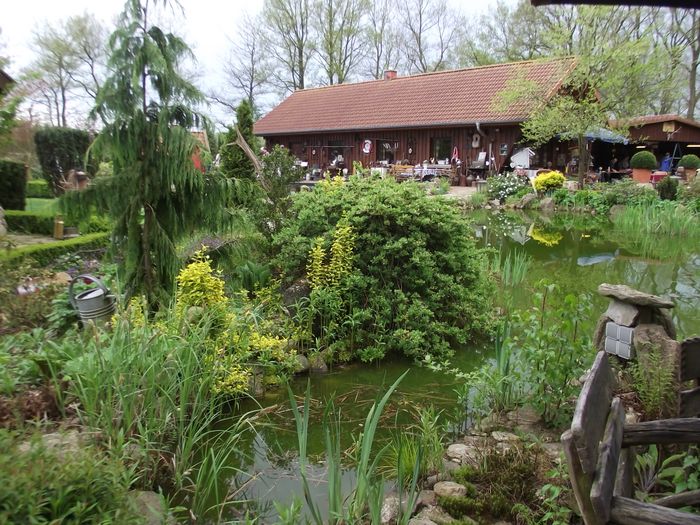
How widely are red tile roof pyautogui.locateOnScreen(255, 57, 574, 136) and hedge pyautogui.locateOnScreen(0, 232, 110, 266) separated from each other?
628 inches

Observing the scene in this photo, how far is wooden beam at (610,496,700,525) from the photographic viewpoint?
1.59m

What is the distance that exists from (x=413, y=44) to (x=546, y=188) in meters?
25.6

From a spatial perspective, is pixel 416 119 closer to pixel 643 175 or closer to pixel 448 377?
pixel 643 175

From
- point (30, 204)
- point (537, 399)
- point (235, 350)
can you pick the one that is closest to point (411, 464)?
point (537, 399)

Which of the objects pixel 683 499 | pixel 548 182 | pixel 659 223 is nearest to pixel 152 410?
pixel 683 499

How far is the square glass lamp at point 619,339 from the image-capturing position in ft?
10.8

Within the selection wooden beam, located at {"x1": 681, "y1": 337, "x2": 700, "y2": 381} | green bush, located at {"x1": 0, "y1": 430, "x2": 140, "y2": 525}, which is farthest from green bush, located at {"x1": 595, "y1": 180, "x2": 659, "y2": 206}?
green bush, located at {"x1": 0, "y1": 430, "x2": 140, "y2": 525}

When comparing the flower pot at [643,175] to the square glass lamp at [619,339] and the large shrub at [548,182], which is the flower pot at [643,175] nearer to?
the large shrub at [548,182]

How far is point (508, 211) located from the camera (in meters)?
16.5

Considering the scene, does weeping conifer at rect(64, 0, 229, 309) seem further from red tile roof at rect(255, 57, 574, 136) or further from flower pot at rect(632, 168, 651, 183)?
flower pot at rect(632, 168, 651, 183)

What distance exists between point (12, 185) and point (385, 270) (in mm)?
9911

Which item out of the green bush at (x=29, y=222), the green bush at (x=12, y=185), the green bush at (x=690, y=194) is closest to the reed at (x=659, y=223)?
the green bush at (x=690, y=194)

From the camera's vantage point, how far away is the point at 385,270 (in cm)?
500

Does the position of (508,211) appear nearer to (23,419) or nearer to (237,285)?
(237,285)
